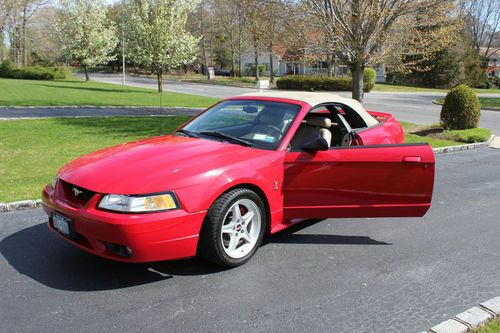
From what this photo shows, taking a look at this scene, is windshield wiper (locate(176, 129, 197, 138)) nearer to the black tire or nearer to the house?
the black tire

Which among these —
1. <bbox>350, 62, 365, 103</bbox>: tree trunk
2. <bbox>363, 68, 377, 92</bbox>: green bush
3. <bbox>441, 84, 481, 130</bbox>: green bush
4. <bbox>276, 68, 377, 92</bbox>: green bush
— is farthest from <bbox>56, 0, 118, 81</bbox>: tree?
<bbox>441, 84, 481, 130</bbox>: green bush

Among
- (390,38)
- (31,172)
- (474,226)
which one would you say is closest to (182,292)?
(474,226)

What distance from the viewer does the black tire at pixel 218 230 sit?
363 centimetres

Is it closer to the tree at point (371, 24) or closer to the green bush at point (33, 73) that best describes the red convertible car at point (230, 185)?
the tree at point (371, 24)

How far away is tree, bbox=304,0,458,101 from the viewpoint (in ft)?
38.5

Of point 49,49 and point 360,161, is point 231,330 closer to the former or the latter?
point 360,161

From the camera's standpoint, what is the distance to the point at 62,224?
3.66 m

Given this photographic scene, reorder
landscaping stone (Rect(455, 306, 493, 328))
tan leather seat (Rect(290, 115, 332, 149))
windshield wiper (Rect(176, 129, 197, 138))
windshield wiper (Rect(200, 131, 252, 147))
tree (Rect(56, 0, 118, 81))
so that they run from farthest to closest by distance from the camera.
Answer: tree (Rect(56, 0, 118, 81))
tan leather seat (Rect(290, 115, 332, 149))
windshield wiper (Rect(176, 129, 197, 138))
windshield wiper (Rect(200, 131, 252, 147))
landscaping stone (Rect(455, 306, 493, 328))

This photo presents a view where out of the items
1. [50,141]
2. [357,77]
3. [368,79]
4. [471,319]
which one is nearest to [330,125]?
[471,319]

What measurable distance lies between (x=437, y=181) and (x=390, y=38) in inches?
276

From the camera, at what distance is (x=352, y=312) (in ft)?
10.8

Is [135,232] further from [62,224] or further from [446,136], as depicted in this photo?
[446,136]

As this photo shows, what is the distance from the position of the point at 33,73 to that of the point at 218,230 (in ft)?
158

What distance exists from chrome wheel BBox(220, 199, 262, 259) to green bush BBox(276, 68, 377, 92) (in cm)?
3587
